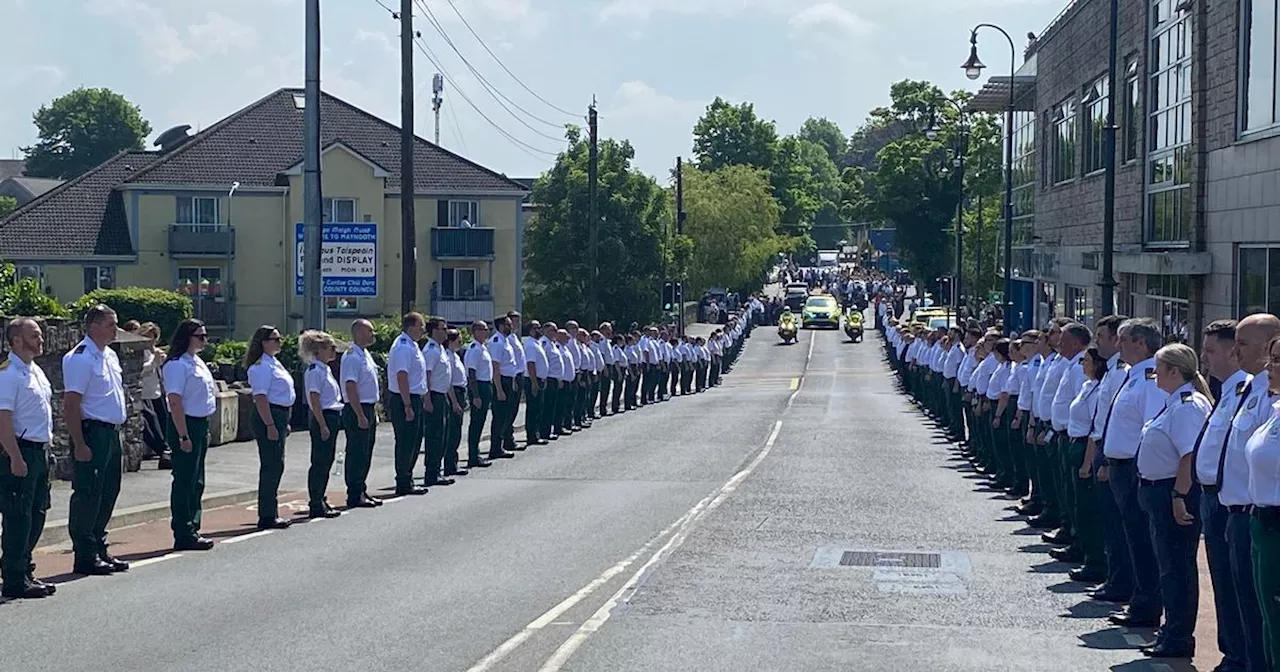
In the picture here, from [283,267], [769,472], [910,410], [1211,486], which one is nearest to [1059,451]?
[1211,486]

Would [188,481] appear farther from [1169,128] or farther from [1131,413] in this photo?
[1169,128]

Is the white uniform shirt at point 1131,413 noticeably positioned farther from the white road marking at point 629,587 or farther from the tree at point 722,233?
the tree at point 722,233

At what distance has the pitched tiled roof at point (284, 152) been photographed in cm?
6116

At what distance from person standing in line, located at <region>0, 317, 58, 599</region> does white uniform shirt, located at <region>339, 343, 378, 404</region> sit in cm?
552

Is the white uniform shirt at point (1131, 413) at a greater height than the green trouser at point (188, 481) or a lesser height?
greater

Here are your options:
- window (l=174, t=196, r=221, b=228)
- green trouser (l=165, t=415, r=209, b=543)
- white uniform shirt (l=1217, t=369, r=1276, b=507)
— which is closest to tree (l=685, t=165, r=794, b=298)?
window (l=174, t=196, r=221, b=228)

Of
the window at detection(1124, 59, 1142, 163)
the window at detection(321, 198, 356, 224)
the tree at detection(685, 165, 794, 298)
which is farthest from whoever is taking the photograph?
the tree at detection(685, 165, 794, 298)

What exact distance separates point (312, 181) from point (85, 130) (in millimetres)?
100937

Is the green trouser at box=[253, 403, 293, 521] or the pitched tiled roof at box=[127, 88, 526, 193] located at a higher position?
the pitched tiled roof at box=[127, 88, 526, 193]

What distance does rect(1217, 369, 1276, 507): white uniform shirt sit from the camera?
8.40 m

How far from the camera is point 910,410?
38938mm

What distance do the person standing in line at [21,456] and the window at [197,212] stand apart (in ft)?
166

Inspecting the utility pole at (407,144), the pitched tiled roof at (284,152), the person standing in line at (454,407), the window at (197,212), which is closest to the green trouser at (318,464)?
the person standing in line at (454,407)

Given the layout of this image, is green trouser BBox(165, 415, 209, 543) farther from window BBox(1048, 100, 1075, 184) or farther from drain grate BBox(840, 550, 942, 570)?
window BBox(1048, 100, 1075, 184)
